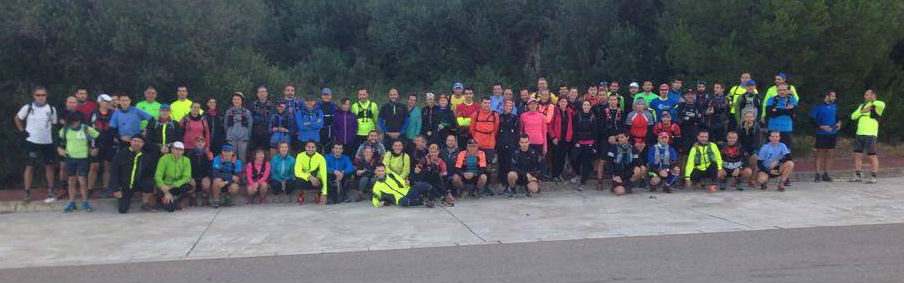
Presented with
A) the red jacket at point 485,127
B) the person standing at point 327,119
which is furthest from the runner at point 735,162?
the person standing at point 327,119

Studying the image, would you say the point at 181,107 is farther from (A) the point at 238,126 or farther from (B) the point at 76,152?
(B) the point at 76,152

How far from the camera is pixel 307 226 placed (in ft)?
34.2

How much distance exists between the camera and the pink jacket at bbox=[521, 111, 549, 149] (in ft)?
43.4

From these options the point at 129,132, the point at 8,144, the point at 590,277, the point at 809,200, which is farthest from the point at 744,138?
the point at 8,144

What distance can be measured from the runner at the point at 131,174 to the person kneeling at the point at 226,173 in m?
0.96

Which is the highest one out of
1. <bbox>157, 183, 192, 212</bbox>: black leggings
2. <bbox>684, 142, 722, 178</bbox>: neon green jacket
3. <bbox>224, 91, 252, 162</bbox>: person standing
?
<bbox>224, 91, 252, 162</bbox>: person standing

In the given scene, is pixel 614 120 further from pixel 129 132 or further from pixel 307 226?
pixel 129 132

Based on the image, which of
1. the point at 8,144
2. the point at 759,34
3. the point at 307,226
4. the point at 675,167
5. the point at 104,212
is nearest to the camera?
the point at 307,226

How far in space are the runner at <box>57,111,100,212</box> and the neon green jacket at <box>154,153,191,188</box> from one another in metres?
1.12

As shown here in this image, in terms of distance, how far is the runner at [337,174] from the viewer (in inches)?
489

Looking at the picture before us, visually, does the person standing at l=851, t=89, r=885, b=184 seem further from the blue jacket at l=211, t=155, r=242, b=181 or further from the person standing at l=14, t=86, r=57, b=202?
the person standing at l=14, t=86, r=57, b=202

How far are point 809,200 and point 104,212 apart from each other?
36.2 feet

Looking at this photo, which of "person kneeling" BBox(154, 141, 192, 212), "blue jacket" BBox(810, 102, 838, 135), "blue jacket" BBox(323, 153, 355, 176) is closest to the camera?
"person kneeling" BBox(154, 141, 192, 212)

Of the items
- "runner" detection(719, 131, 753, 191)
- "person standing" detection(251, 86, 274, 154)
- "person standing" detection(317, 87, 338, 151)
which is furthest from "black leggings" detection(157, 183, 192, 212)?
"runner" detection(719, 131, 753, 191)
